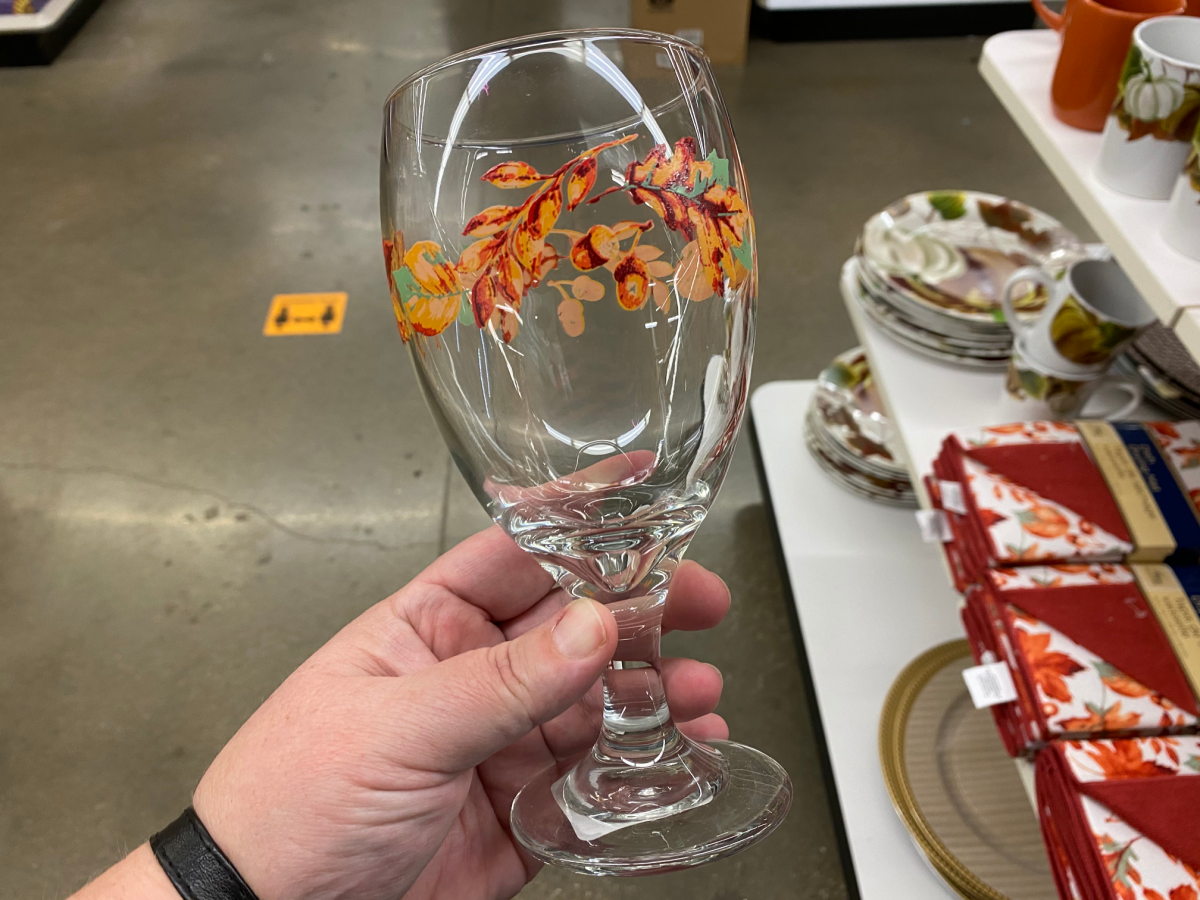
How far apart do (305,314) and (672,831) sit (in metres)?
1.22

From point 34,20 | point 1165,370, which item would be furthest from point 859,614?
point 34,20

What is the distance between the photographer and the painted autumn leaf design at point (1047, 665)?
0.64 m

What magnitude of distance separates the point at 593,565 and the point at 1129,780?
16.3 inches

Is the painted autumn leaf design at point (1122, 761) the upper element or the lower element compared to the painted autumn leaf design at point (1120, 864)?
upper

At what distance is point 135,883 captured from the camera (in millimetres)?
482

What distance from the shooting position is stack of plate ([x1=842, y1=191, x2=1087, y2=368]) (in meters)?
0.89

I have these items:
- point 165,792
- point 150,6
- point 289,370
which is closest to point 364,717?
point 165,792

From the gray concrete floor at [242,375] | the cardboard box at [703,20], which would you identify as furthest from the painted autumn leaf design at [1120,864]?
the cardboard box at [703,20]

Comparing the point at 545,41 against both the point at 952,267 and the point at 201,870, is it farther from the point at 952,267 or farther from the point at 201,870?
the point at 952,267

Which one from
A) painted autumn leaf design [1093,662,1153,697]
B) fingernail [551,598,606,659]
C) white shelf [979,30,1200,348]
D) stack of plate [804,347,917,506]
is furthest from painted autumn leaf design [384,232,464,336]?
stack of plate [804,347,917,506]

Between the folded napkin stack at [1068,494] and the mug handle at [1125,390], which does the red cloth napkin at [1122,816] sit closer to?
the folded napkin stack at [1068,494]

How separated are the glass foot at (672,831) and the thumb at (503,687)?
74 millimetres

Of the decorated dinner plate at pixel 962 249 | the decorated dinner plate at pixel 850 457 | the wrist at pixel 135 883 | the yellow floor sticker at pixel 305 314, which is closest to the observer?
the wrist at pixel 135 883

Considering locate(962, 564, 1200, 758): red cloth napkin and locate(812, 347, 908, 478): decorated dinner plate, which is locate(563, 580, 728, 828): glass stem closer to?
locate(962, 564, 1200, 758): red cloth napkin
